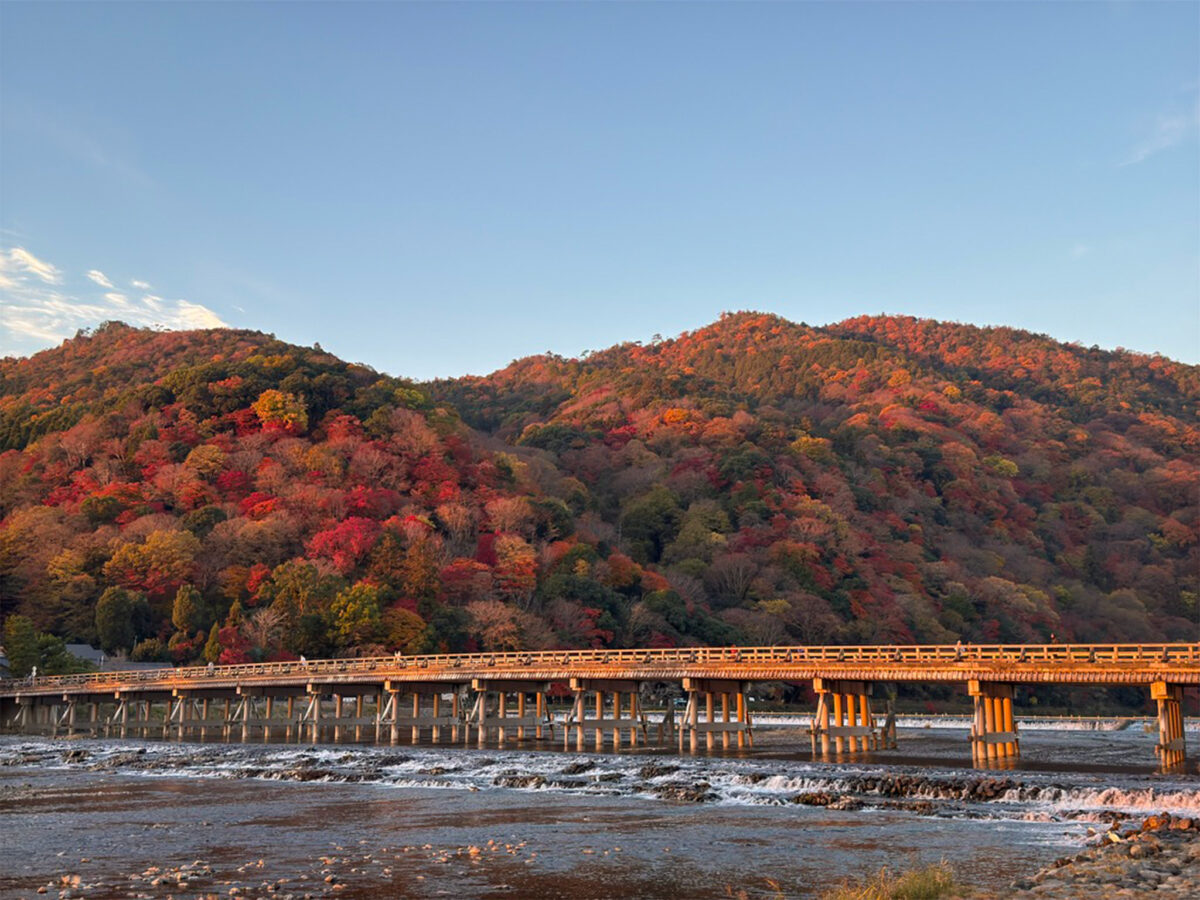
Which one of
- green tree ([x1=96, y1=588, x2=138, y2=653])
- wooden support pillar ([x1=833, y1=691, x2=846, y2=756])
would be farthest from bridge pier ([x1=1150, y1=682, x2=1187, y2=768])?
green tree ([x1=96, y1=588, x2=138, y2=653])

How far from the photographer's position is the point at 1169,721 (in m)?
31.9

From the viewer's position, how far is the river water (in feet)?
57.6

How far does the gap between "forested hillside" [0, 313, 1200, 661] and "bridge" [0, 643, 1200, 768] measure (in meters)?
6.14

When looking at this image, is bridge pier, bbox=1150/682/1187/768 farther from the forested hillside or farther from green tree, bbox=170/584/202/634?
green tree, bbox=170/584/202/634

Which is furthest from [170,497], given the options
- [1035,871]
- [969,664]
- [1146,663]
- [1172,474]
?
[1172,474]

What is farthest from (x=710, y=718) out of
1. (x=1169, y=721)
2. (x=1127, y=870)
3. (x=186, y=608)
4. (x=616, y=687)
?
(x=186, y=608)

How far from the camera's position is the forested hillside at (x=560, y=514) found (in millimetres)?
73312

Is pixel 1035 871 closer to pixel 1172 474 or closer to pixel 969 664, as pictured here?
pixel 969 664

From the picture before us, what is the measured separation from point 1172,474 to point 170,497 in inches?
3889

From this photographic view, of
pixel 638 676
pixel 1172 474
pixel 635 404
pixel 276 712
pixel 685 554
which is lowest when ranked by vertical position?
pixel 276 712

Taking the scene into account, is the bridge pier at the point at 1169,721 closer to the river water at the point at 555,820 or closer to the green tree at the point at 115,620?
the river water at the point at 555,820

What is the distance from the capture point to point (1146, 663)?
31.0 m

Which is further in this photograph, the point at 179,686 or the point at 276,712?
the point at 276,712

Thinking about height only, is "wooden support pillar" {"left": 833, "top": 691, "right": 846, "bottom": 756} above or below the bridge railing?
below
